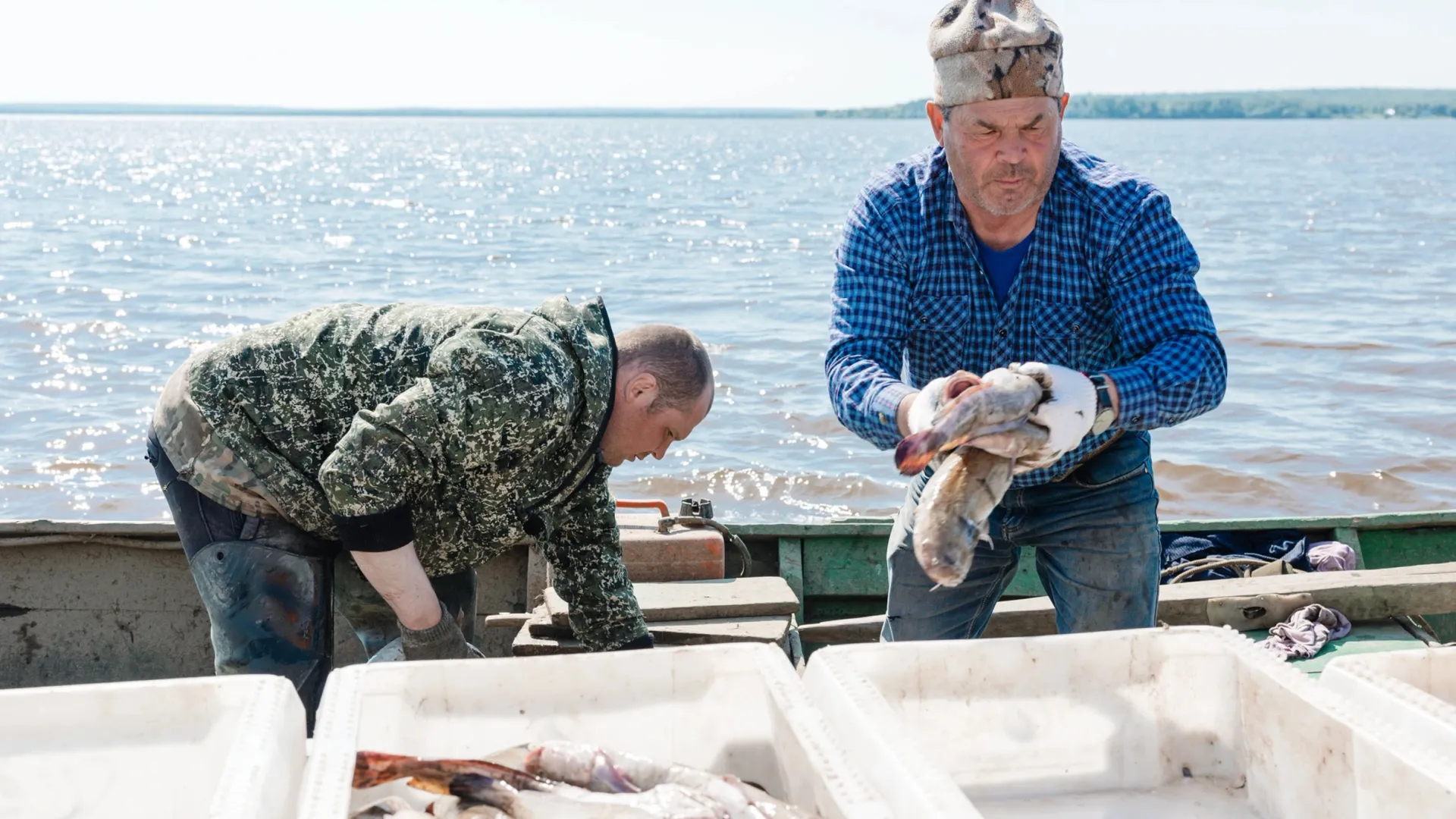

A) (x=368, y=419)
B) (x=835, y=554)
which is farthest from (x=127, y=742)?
(x=835, y=554)

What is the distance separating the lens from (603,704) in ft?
8.48

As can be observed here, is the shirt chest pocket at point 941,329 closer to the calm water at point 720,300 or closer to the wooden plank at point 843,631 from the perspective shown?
the wooden plank at point 843,631

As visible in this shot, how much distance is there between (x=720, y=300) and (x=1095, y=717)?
1637 centimetres

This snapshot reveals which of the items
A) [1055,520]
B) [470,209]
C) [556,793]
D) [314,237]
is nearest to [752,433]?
[1055,520]

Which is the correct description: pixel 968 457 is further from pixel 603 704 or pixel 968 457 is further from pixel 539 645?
pixel 539 645

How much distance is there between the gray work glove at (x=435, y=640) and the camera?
142 inches

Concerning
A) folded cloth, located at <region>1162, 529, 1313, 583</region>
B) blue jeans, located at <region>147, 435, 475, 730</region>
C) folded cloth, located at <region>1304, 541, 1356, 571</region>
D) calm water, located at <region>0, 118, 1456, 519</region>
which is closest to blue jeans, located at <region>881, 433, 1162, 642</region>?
blue jeans, located at <region>147, 435, 475, 730</region>

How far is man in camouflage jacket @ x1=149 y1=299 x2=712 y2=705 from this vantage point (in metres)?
3.39

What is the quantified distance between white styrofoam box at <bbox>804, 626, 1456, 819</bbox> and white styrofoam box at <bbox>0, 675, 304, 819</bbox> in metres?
1.03

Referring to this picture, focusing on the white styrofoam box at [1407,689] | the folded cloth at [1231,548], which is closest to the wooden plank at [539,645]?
the folded cloth at [1231,548]

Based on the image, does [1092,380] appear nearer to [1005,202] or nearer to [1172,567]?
[1005,202]

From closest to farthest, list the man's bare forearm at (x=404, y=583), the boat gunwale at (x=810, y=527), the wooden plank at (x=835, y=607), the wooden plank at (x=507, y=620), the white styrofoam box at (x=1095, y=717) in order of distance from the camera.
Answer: the white styrofoam box at (x=1095, y=717), the man's bare forearm at (x=404, y=583), the wooden plank at (x=507, y=620), the boat gunwale at (x=810, y=527), the wooden plank at (x=835, y=607)

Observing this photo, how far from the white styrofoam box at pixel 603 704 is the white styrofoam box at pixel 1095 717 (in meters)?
0.14

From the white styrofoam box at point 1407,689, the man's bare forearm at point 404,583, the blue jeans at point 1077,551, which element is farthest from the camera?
the blue jeans at point 1077,551
